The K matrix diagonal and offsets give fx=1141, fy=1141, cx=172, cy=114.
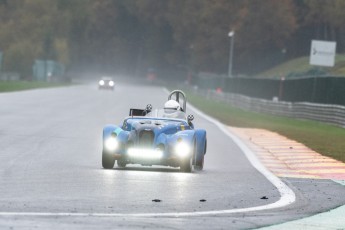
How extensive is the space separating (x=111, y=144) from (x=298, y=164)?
16.0 ft

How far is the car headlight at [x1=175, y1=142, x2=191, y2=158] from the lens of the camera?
16.9m

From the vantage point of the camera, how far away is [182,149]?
16859 millimetres

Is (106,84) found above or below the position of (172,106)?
below

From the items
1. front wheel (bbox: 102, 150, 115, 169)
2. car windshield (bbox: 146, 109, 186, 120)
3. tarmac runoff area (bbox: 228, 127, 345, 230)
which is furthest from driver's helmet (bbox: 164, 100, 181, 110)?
front wheel (bbox: 102, 150, 115, 169)

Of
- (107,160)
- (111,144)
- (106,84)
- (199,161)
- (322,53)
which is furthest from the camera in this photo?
(106,84)

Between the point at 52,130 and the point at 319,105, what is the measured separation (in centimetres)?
1783

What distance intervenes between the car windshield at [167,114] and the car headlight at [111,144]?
144 centimetres

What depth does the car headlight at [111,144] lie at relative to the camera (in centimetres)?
1698

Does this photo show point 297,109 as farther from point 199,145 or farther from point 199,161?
point 199,145

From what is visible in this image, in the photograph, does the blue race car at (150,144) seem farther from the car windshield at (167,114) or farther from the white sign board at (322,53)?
the white sign board at (322,53)

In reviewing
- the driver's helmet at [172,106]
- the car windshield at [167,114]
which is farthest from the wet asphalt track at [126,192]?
the driver's helmet at [172,106]

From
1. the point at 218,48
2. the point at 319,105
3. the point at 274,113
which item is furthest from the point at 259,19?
the point at 319,105

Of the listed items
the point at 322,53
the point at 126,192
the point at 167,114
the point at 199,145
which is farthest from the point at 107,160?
the point at 322,53

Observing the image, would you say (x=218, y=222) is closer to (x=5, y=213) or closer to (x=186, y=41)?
(x=5, y=213)
